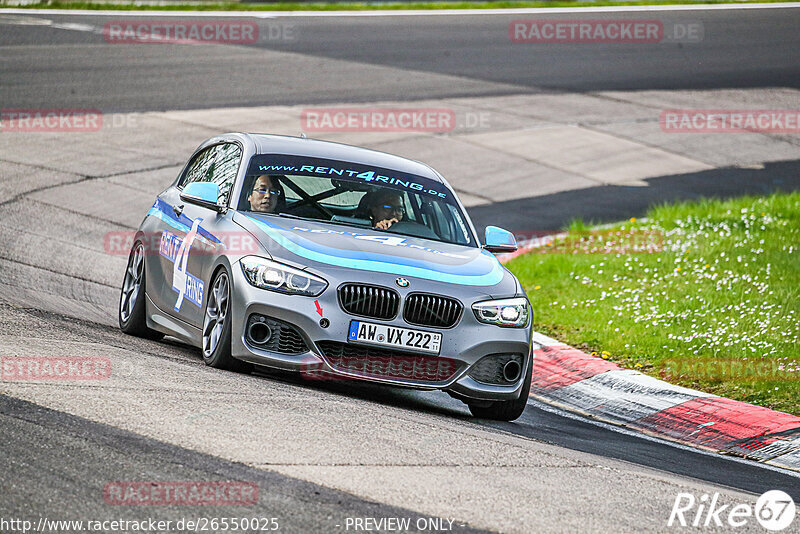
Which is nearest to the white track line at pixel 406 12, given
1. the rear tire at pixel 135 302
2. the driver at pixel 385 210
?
the rear tire at pixel 135 302

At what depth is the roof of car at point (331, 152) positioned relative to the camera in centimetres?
927

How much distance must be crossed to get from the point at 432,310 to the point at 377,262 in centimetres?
46

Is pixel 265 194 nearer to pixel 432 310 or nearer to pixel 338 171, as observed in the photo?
pixel 338 171

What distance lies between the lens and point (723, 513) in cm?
607

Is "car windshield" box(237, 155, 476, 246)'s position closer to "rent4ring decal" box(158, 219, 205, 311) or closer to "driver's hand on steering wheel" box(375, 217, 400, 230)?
"driver's hand on steering wheel" box(375, 217, 400, 230)

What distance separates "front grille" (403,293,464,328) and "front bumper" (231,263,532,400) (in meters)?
0.04

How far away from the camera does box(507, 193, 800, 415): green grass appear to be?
9906 mm

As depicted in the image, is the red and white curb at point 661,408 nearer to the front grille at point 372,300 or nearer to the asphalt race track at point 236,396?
the asphalt race track at point 236,396

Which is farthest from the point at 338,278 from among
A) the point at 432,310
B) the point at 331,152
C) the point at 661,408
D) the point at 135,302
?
the point at 661,408

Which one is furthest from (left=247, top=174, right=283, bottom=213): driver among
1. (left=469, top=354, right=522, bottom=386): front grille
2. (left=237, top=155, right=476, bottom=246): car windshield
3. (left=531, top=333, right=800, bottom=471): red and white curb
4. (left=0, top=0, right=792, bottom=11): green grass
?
(left=0, top=0, right=792, bottom=11): green grass

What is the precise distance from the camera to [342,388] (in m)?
8.42

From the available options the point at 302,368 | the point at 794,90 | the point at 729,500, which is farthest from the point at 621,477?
the point at 794,90

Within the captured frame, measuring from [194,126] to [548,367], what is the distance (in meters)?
10.4

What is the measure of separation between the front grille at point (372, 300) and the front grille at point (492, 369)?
70cm
